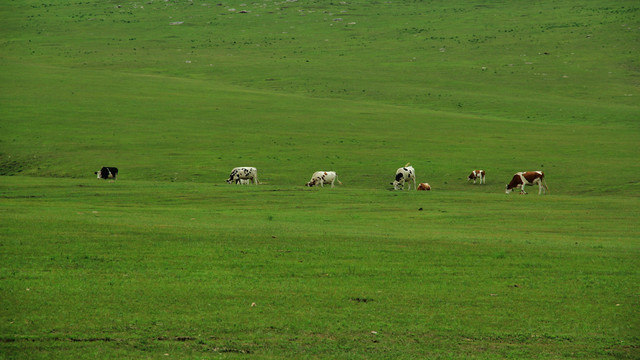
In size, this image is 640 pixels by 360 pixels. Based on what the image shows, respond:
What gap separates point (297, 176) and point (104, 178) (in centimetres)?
1158

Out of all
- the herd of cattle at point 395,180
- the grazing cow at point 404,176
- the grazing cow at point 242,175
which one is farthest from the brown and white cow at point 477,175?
the grazing cow at point 242,175

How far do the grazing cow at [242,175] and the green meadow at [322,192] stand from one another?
95cm

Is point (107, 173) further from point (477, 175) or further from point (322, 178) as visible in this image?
point (477, 175)

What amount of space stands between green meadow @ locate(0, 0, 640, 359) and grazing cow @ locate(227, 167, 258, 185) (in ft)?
3.13

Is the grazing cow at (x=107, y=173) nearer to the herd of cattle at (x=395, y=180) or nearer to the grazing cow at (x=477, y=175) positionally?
the herd of cattle at (x=395, y=180)

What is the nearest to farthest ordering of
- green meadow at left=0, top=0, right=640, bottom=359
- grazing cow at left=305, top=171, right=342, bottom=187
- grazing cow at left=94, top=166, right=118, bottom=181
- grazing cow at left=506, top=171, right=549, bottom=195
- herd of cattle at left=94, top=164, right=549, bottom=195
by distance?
green meadow at left=0, top=0, right=640, bottom=359
grazing cow at left=506, top=171, right=549, bottom=195
herd of cattle at left=94, top=164, right=549, bottom=195
grazing cow at left=305, top=171, right=342, bottom=187
grazing cow at left=94, top=166, right=118, bottom=181

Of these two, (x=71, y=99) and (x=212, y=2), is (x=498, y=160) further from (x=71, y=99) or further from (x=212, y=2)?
(x=212, y=2)

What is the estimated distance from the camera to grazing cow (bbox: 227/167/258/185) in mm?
43812

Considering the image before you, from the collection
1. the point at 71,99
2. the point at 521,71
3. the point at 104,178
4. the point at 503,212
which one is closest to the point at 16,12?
the point at 71,99

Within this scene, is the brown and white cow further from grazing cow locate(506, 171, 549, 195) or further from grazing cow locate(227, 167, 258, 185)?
grazing cow locate(227, 167, 258, 185)

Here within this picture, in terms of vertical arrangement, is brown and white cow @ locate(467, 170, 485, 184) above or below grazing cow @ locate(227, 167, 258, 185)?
above

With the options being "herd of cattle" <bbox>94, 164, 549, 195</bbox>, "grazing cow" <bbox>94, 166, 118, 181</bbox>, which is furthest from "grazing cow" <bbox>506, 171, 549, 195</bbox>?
"grazing cow" <bbox>94, 166, 118, 181</bbox>

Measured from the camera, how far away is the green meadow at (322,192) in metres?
13.2

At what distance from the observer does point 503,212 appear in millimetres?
30734
